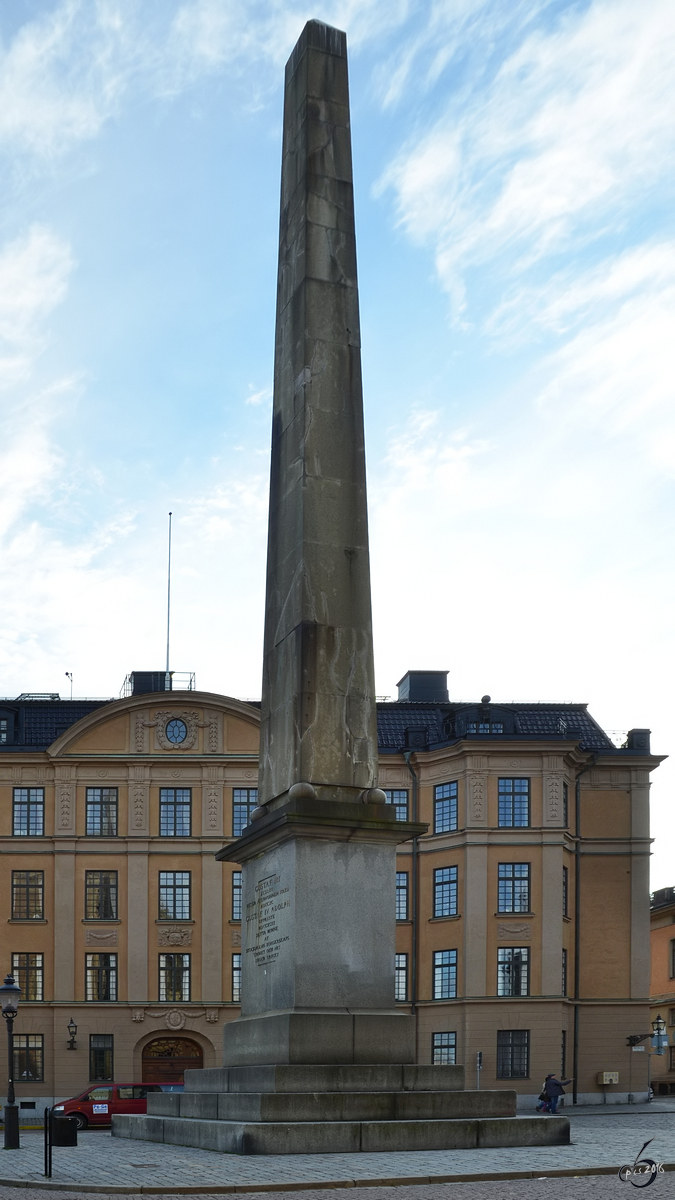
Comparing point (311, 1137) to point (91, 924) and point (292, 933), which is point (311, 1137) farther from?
point (91, 924)

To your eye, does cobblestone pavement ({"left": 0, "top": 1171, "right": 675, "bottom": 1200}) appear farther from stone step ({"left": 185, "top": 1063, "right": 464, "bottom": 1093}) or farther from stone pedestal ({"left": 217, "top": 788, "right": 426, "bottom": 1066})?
stone pedestal ({"left": 217, "top": 788, "right": 426, "bottom": 1066})

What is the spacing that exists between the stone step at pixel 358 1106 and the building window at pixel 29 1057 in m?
34.4

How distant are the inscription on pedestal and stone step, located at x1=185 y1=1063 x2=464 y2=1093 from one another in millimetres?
1551

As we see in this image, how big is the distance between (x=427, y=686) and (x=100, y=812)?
1439 cm

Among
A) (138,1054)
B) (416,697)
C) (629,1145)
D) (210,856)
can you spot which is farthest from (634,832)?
(629,1145)

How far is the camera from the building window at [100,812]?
51688 millimetres

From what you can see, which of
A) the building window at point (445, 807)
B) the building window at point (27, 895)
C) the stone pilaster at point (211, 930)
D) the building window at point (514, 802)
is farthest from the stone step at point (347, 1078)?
the building window at point (27, 895)

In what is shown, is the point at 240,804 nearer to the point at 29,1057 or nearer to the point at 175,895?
the point at 175,895

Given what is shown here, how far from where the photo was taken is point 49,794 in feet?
170

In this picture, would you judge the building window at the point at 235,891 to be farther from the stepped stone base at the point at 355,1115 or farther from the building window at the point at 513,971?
the stepped stone base at the point at 355,1115

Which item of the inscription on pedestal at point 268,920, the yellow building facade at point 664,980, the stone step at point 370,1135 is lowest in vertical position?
the yellow building facade at point 664,980

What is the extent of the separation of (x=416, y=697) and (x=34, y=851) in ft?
52.8

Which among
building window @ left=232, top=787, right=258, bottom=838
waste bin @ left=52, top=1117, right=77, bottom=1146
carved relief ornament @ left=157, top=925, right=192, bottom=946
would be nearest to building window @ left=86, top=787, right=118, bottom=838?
carved relief ornament @ left=157, top=925, right=192, bottom=946

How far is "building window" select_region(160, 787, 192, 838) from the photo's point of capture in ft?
170
